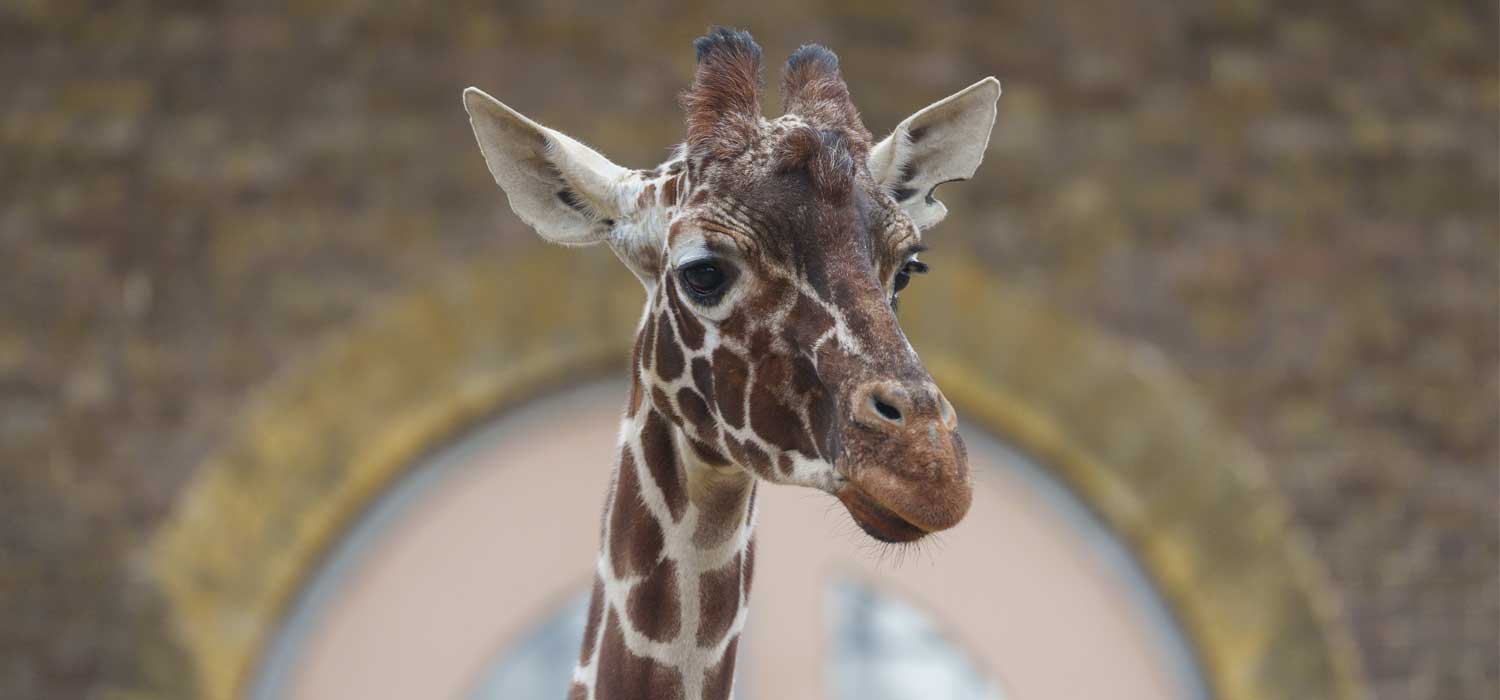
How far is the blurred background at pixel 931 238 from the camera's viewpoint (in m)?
5.24

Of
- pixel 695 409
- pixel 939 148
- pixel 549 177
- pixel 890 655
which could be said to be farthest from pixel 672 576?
pixel 890 655

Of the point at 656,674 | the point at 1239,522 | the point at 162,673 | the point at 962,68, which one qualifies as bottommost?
the point at 656,674

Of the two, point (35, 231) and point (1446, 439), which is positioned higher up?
point (35, 231)

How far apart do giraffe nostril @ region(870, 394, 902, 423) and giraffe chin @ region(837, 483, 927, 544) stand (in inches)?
3.8

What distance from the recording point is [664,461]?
2422mm

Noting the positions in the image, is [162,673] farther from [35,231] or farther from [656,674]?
[656,674]

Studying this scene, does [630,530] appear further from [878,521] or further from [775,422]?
[878,521]

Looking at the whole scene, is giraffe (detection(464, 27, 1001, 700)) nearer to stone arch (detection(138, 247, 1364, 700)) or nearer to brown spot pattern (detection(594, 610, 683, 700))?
brown spot pattern (detection(594, 610, 683, 700))

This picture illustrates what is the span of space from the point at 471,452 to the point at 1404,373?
10.1 feet

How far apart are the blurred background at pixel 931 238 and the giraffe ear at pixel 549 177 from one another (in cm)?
275

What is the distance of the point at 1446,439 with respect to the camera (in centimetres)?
543

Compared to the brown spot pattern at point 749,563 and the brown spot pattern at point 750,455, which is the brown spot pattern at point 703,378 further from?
the brown spot pattern at point 749,563

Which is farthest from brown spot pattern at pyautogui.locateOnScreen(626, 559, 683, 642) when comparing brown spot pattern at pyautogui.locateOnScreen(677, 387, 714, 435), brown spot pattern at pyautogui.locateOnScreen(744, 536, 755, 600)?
brown spot pattern at pyautogui.locateOnScreen(677, 387, 714, 435)

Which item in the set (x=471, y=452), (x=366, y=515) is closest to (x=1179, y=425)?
(x=471, y=452)
